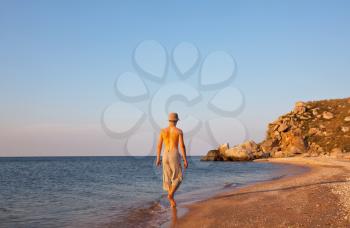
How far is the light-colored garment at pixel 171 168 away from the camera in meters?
11.2

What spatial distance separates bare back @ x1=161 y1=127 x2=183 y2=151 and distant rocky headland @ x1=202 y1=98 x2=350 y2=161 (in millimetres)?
64859

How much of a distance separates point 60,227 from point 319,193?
393 inches

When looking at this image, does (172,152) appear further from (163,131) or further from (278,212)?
(278,212)

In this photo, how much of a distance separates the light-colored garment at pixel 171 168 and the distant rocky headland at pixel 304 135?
64.6 m

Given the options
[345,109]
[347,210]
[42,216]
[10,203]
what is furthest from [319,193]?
[345,109]

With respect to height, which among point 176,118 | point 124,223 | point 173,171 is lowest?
point 124,223

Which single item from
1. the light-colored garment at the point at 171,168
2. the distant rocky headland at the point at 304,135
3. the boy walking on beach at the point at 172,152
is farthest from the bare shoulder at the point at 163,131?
the distant rocky headland at the point at 304,135

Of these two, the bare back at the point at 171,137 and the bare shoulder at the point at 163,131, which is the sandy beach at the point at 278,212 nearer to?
the bare back at the point at 171,137

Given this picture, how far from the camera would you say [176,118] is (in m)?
11.3

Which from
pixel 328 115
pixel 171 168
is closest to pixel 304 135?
pixel 328 115

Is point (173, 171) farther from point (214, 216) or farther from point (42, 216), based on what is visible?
point (42, 216)

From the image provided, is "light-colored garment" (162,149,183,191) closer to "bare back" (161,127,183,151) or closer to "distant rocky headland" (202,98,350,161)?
"bare back" (161,127,183,151)

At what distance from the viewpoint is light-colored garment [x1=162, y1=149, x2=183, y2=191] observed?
11.2m

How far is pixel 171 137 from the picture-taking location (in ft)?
36.8
